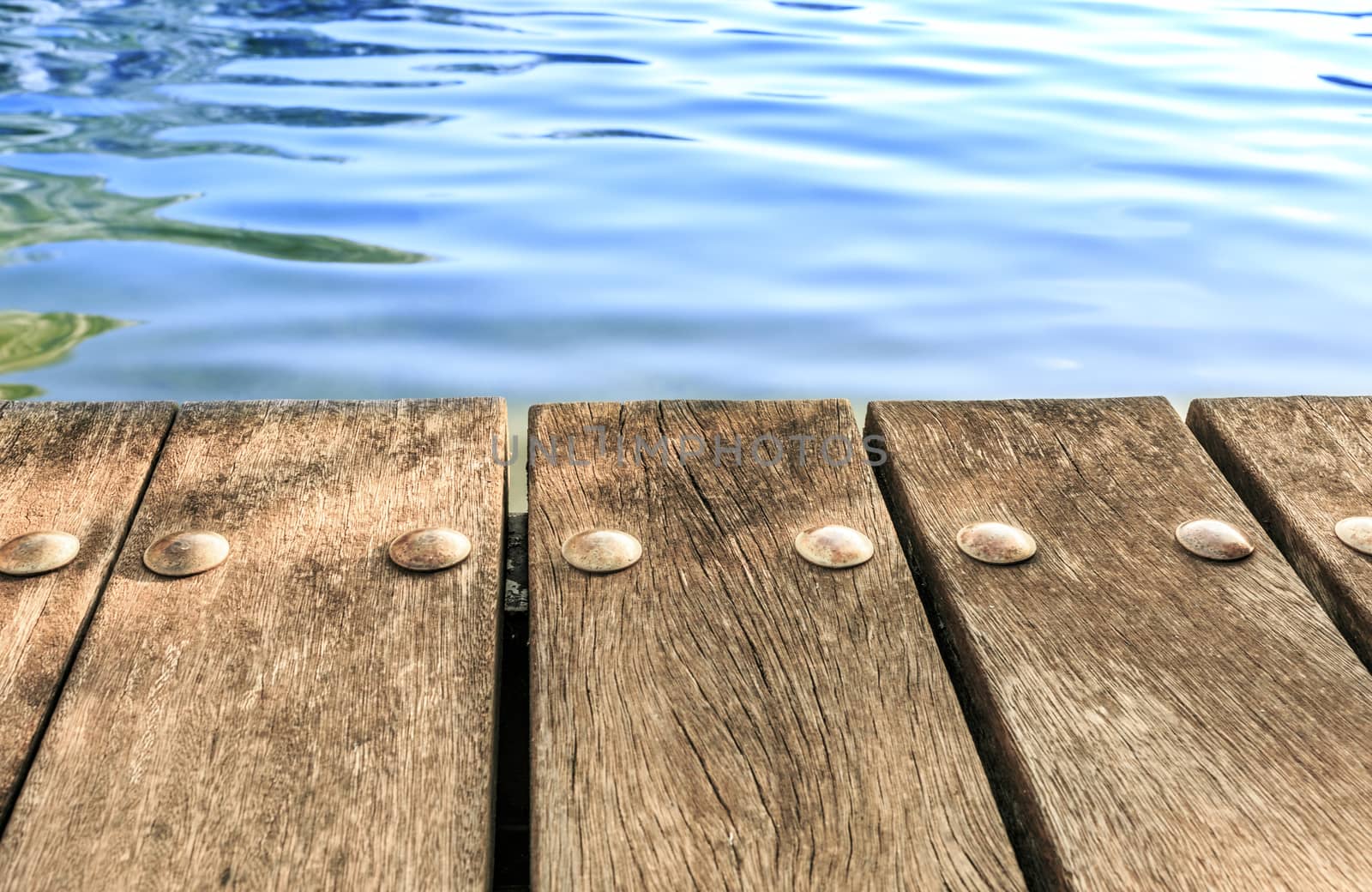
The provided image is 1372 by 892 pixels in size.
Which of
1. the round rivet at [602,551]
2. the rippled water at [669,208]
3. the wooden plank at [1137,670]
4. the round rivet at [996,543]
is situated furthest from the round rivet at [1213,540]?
the rippled water at [669,208]

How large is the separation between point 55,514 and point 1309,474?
1.37 m

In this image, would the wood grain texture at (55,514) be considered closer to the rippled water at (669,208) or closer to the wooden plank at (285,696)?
the wooden plank at (285,696)

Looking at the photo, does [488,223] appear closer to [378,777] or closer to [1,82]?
[1,82]

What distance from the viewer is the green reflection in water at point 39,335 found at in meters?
2.69

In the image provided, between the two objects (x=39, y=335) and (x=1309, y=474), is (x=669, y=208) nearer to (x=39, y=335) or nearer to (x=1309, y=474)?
(x=39, y=335)

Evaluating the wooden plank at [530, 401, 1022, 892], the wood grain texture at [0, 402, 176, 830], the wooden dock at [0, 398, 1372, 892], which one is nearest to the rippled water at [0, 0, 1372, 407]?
the wood grain texture at [0, 402, 176, 830]

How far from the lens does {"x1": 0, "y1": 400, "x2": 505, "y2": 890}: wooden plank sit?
872 mm

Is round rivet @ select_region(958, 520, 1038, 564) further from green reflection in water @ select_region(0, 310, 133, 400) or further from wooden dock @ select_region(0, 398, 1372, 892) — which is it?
green reflection in water @ select_region(0, 310, 133, 400)

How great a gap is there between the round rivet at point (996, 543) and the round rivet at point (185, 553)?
746 millimetres

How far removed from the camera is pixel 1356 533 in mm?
1236

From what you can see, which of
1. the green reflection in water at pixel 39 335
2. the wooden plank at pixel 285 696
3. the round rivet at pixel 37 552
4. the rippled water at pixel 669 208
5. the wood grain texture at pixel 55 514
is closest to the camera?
the wooden plank at pixel 285 696

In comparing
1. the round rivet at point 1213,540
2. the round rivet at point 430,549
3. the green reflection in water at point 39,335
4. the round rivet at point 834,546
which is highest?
the round rivet at point 1213,540

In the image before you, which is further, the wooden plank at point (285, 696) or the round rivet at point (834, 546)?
the round rivet at point (834, 546)

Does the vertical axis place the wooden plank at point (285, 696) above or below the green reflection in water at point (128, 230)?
above
